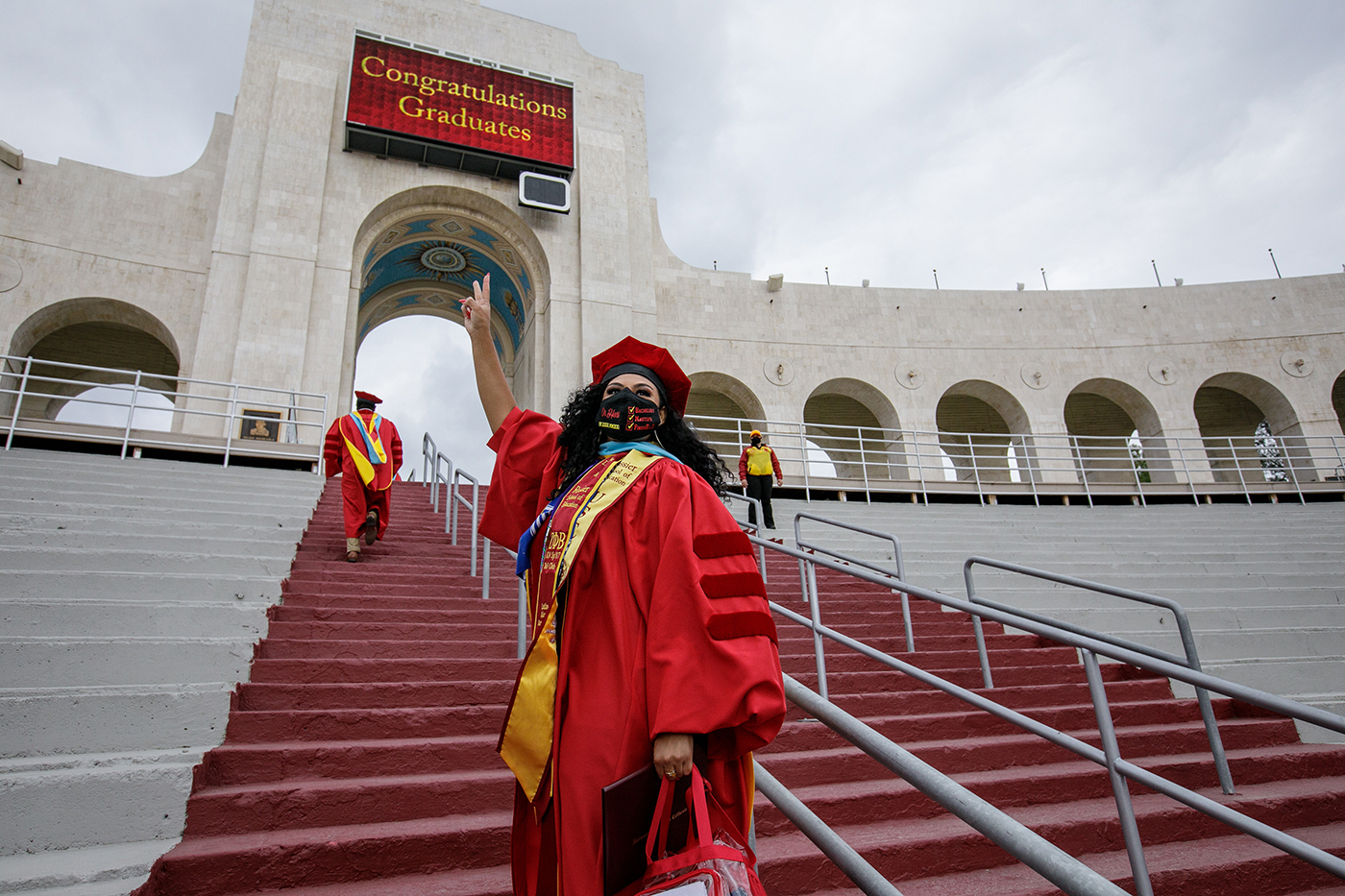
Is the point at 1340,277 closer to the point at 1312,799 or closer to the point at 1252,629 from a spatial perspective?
the point at 1252,629

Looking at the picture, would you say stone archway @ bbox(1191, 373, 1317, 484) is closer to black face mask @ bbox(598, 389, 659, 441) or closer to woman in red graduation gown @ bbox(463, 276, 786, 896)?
black face mask @ bbox(598, 389, 659, 441)

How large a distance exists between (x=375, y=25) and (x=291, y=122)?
357 cm

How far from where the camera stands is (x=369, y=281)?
16.5 meters

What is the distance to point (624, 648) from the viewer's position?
159cm

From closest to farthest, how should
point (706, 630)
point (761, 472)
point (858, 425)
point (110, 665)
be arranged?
point (706, 630) → point (110, 665) → point (761, 472) → point (858, 425)

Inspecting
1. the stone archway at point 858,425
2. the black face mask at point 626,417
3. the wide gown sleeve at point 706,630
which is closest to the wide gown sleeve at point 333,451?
the black face mask at point 626,417

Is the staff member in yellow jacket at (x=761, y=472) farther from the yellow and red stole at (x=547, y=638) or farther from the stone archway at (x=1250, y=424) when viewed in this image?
the stone archway at (x=1250, y=424)

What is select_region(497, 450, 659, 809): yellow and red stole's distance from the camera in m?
1.61

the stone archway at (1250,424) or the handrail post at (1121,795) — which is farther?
the stone archway at (1250,424)

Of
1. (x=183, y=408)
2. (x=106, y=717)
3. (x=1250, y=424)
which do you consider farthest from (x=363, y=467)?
(x=1250, y=424)

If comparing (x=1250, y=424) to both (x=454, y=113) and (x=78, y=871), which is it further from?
(x=78, y=871)

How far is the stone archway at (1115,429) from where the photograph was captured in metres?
17.7

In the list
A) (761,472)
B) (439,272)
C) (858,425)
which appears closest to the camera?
(761,472)

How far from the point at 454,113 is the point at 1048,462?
16656 mm
